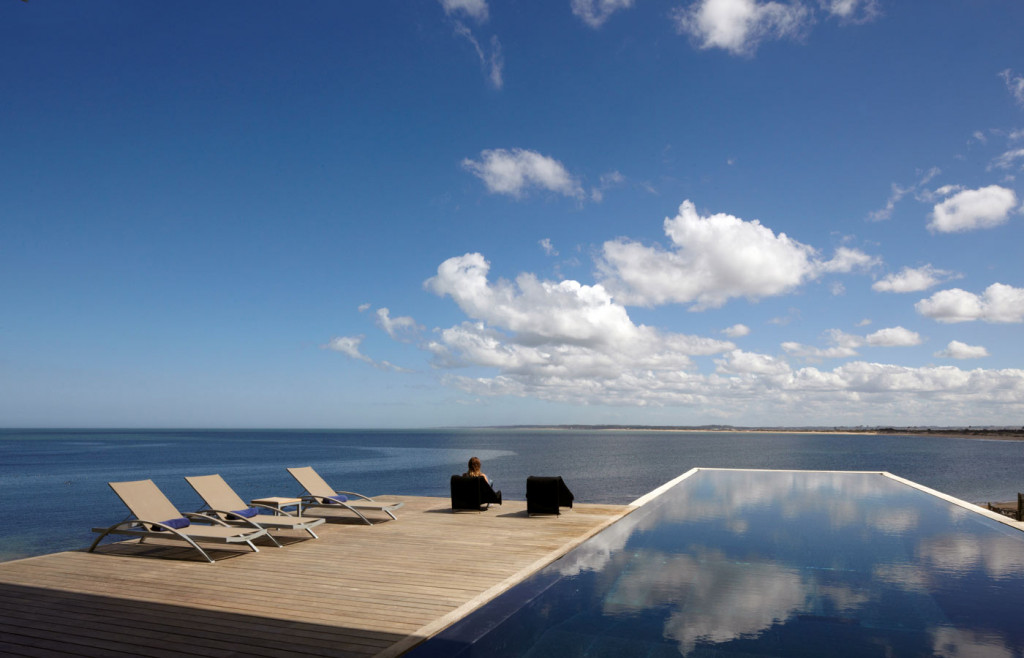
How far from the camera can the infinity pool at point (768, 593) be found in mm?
4227

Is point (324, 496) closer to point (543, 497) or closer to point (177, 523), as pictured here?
point (177, 523)

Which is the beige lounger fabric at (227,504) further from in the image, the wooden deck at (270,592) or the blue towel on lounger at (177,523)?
the blue towel on lounger at (177,523)

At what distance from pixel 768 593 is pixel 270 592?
441 cm

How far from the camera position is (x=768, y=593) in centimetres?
547

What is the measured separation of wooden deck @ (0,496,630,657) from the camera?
4.06 metres

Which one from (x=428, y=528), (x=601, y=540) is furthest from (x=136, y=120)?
(x=601, y=540)

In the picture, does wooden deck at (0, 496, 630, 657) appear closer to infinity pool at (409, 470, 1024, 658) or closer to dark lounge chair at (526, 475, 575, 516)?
infinity pool at (409, 470, 1024, 658)

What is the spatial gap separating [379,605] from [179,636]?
1.42 m

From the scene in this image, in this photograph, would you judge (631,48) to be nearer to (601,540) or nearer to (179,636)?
(601,540)

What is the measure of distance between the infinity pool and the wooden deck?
40cm

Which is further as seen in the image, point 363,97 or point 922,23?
point 363,97

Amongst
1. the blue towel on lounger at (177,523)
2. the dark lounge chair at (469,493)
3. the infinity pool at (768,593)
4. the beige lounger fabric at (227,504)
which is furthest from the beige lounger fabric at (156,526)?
the dark lounge chair at (469,493)

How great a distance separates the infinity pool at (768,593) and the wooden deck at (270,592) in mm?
399

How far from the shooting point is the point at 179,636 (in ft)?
13.7
